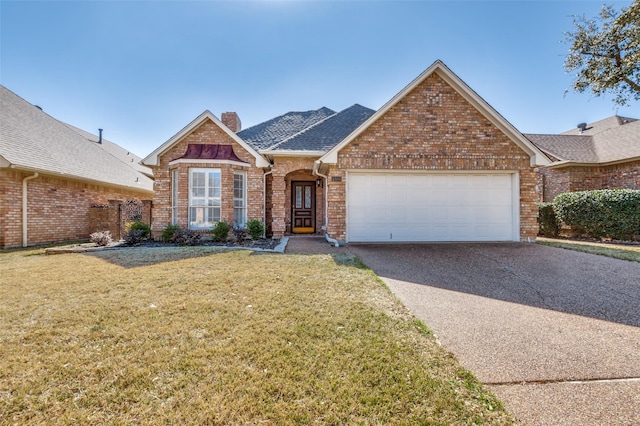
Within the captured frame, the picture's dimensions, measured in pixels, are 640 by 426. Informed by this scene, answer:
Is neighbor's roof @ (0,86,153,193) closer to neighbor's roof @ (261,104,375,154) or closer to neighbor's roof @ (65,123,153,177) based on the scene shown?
neighbor's roof @ (65,123,153,177)

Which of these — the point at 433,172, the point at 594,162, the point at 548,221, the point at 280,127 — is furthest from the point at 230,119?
the point at 594,162

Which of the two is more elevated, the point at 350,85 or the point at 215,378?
the point at 350,85

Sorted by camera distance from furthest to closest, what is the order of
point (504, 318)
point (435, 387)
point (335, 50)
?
point (335, 50) → point (504, 318) → point (435, 387)

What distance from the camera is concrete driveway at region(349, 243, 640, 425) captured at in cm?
229

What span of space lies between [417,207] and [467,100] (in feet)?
13.5

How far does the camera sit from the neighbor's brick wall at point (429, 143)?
9547 mm

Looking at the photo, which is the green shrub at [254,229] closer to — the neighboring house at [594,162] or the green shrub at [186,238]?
the green shrub at [186,238]

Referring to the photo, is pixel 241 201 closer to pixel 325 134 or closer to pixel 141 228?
pixel 141 228

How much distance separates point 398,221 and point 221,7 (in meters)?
9.95

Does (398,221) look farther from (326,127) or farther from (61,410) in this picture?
(61,410)

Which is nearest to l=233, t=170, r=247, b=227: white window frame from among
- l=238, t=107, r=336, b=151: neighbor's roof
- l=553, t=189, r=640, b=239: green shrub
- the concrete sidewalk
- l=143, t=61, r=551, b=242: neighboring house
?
l=238, t=107, r=336, b=151: neighbor's roof

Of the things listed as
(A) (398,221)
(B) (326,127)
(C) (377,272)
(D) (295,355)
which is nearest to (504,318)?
(C) (377,272)

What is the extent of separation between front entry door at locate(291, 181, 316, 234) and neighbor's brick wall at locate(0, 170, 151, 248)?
9472 mm

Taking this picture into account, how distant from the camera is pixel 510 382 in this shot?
2480 millimetres
